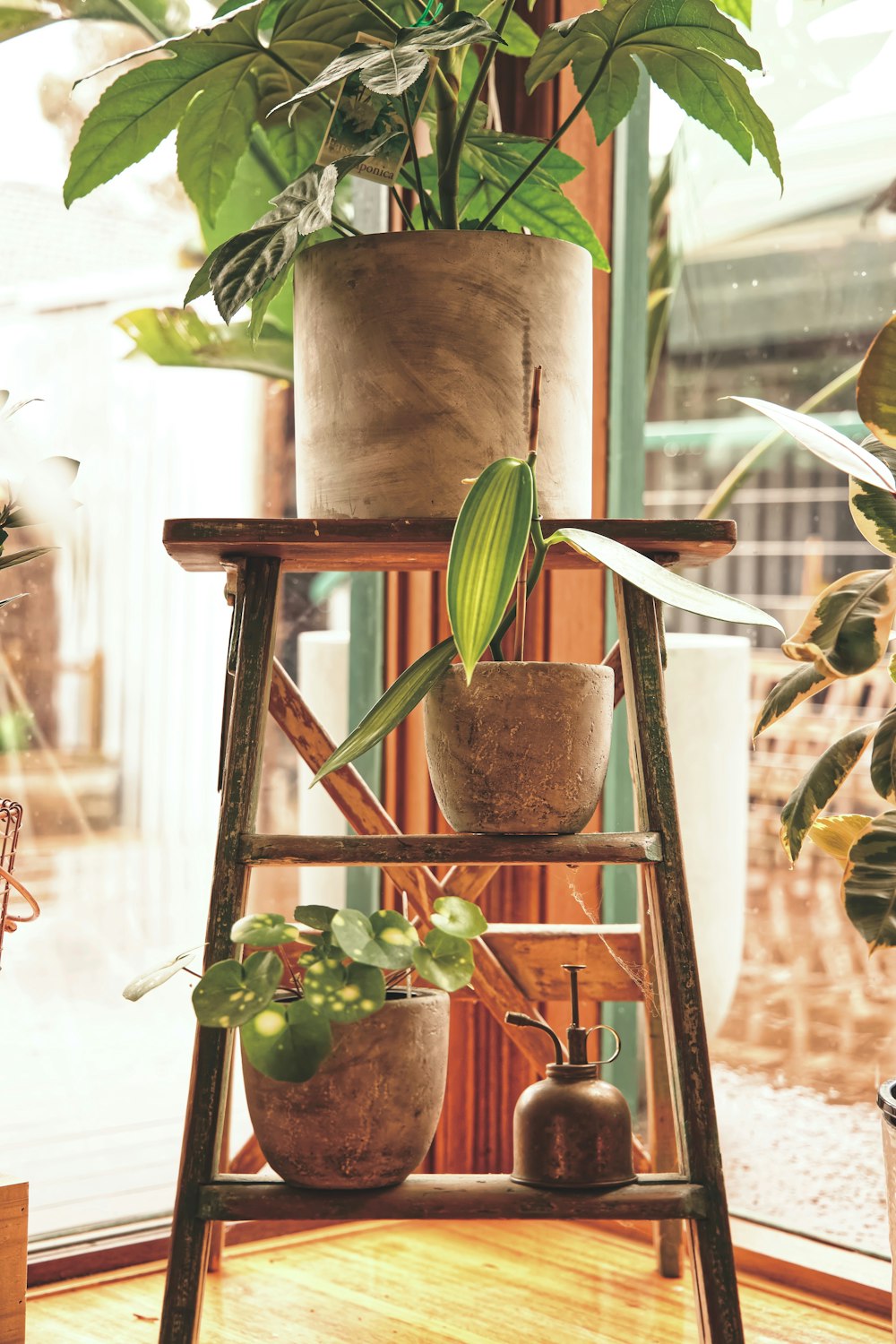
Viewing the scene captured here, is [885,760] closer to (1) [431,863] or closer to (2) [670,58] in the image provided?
(1) [431,863]

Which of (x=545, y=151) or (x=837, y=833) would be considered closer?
(x=545, y=151)

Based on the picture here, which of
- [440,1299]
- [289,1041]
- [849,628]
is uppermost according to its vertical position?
[849,628]

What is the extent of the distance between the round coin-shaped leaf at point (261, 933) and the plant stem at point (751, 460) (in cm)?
104

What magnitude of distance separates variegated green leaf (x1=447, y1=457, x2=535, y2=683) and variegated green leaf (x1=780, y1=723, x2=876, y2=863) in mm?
424

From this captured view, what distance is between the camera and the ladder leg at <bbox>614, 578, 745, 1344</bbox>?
1.17 metres

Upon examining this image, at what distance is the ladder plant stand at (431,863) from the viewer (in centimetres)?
117

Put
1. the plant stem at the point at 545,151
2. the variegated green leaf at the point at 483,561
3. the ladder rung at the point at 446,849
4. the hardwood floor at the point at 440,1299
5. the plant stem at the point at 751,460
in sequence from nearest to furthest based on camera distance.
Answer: the variegated green leaf at the point at 483,561, the ladder rung at the point at 446,849, the plant stem at the point at 545,151, the hardwood floor at the point at 440,1299, the plant stem at the point at 751,460

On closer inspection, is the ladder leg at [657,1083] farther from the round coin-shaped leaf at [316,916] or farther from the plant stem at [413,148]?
the plant stem at [413,148]

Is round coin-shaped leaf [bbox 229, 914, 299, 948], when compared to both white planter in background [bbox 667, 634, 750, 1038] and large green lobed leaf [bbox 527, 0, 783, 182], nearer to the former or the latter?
large green lobed leaf [bbox 527, 0, 783, 182]

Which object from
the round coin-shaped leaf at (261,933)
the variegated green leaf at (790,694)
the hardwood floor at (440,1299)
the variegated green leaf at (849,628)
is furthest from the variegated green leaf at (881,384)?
the hardwood floor at (440,1299)

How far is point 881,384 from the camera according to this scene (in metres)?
1.27

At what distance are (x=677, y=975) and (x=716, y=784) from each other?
2.47ft

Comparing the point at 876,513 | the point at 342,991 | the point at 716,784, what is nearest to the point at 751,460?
the point at 716,784

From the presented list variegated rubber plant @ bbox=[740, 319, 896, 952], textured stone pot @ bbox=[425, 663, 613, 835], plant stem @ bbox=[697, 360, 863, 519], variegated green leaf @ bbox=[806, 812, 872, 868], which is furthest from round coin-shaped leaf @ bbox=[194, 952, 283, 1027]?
plant stem @ bbox=[697, 360, 863, 519]
